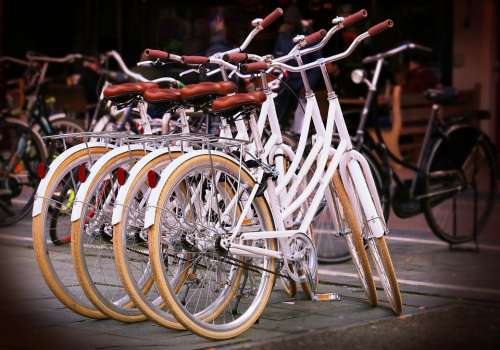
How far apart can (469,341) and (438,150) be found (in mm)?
3606

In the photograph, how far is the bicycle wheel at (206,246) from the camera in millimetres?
5707

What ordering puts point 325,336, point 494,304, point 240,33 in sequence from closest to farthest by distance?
point 325,336 < point 494,304 < point 240,33

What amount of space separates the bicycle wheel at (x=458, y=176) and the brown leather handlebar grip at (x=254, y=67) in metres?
3.23

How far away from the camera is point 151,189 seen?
580 cm

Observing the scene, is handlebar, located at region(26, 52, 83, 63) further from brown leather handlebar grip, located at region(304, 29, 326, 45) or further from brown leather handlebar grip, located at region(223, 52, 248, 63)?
brown leather handlebar grip, located at region(223, 52, 248, 63)

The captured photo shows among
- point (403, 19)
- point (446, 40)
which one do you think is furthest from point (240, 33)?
point (446, 40)

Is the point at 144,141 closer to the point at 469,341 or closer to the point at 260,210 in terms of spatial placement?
the point at 260,210

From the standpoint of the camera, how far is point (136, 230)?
20.4ft

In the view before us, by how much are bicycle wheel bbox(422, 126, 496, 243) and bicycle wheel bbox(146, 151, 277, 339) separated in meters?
3.27

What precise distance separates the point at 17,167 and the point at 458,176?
393cm

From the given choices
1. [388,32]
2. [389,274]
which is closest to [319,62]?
[389,274]

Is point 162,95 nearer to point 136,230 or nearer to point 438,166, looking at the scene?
point 136,230

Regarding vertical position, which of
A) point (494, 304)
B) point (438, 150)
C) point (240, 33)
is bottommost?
point (494, 304)

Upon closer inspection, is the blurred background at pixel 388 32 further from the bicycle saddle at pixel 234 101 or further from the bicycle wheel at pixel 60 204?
the bicycle saddle at pixel 234 101
